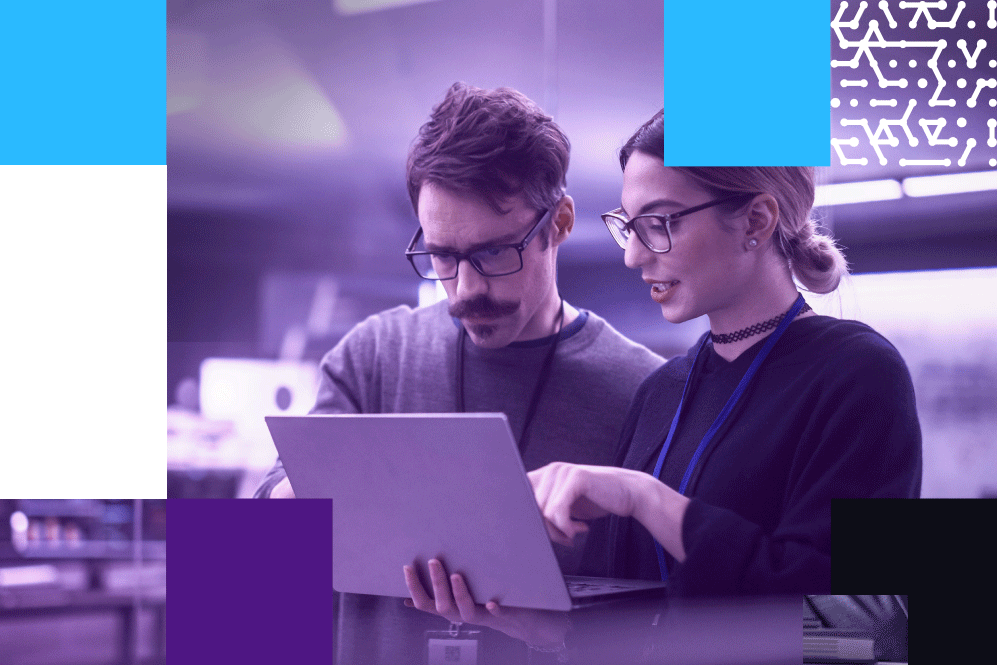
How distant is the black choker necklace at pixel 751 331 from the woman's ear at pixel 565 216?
423mm

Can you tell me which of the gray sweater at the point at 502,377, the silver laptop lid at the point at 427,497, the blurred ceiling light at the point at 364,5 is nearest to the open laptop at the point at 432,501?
the silver laptop lid at the point at 427,497

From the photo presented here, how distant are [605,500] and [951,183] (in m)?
1.20

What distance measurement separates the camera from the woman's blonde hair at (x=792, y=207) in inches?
79.0

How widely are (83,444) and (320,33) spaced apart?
1.21 m

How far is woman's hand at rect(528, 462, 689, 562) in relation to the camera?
5.77 ft

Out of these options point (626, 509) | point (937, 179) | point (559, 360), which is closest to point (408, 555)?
point (626, 509)

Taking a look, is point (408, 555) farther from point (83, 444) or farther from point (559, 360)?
point (83, 444)

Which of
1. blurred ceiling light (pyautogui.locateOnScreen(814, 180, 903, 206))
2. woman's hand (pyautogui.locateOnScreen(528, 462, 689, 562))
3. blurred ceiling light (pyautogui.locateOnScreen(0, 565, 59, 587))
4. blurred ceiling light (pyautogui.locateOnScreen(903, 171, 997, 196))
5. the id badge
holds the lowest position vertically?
the id badge

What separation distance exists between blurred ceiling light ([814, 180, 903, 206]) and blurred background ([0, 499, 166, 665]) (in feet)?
5.92

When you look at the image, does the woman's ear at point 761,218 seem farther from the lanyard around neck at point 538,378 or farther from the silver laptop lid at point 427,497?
the silver laptop lid at point 427,497

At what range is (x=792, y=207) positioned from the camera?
6.69 feet

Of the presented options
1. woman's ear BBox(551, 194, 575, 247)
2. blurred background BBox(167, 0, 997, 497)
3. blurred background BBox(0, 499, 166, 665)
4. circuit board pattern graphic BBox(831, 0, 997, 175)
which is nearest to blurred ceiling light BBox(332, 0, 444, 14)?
blurred background BBox(167, 0, 997, 497)

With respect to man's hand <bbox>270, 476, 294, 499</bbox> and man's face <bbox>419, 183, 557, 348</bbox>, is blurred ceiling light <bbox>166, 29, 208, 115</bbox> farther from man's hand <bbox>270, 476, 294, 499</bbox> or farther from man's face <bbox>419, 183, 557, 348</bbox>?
man's hand <bbox>270, 476, 294, 499</bbox>
